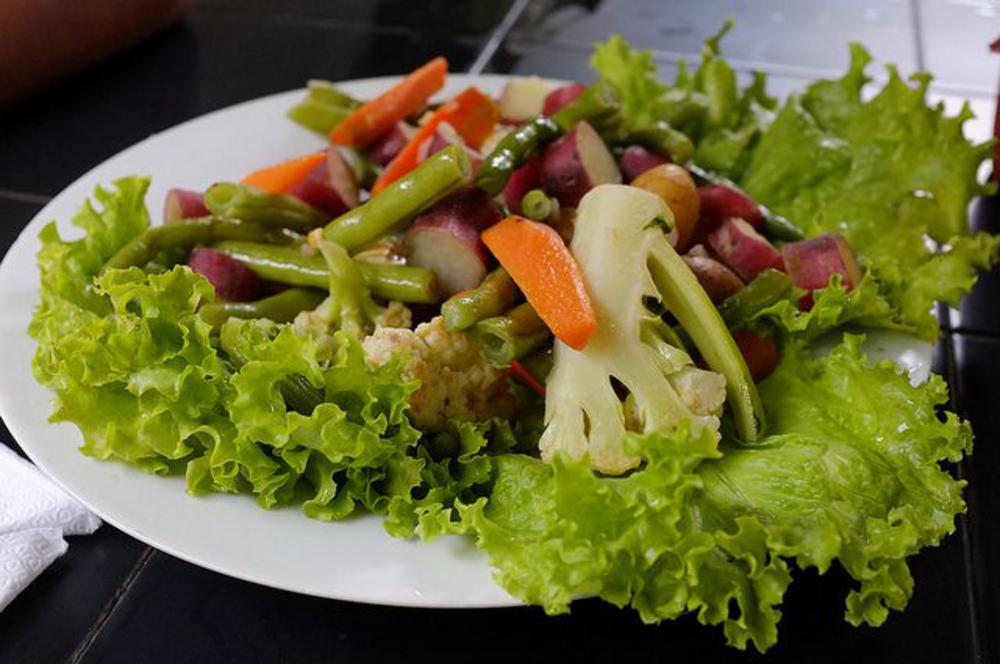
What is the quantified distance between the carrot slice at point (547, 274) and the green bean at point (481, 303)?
3 centimetres

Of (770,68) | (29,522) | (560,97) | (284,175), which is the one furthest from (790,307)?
(770,68)

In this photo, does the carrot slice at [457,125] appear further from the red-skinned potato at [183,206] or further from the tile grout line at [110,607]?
the tile grout line at [110,607]

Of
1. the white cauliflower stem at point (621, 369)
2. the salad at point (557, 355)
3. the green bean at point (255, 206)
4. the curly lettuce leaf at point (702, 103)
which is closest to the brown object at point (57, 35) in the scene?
the salad at point (557, 355)

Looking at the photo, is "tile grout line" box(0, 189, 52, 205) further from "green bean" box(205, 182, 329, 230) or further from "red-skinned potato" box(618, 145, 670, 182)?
A: "red-skinned potato" box(618, 145, 670, 182)

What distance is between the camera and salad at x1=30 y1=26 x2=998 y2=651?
1400 millimetres

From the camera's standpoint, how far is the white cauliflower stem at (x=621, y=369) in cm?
155

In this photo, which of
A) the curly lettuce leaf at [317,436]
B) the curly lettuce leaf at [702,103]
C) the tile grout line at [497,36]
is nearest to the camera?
the curly lettuce leaf at [317,436]

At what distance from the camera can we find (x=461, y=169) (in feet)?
5.88

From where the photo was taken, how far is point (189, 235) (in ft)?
6.43

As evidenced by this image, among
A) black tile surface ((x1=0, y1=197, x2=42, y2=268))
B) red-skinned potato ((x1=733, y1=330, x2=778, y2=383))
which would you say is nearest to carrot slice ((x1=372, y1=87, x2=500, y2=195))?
red-skinned potato ((x1=733, y1=330, x2=778, y2=383))

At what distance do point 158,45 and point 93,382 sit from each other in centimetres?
214

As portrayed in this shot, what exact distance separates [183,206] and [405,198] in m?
0.48

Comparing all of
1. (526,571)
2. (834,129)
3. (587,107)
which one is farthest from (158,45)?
(526,571)

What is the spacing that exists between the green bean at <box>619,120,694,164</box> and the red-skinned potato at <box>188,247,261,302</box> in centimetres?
73
